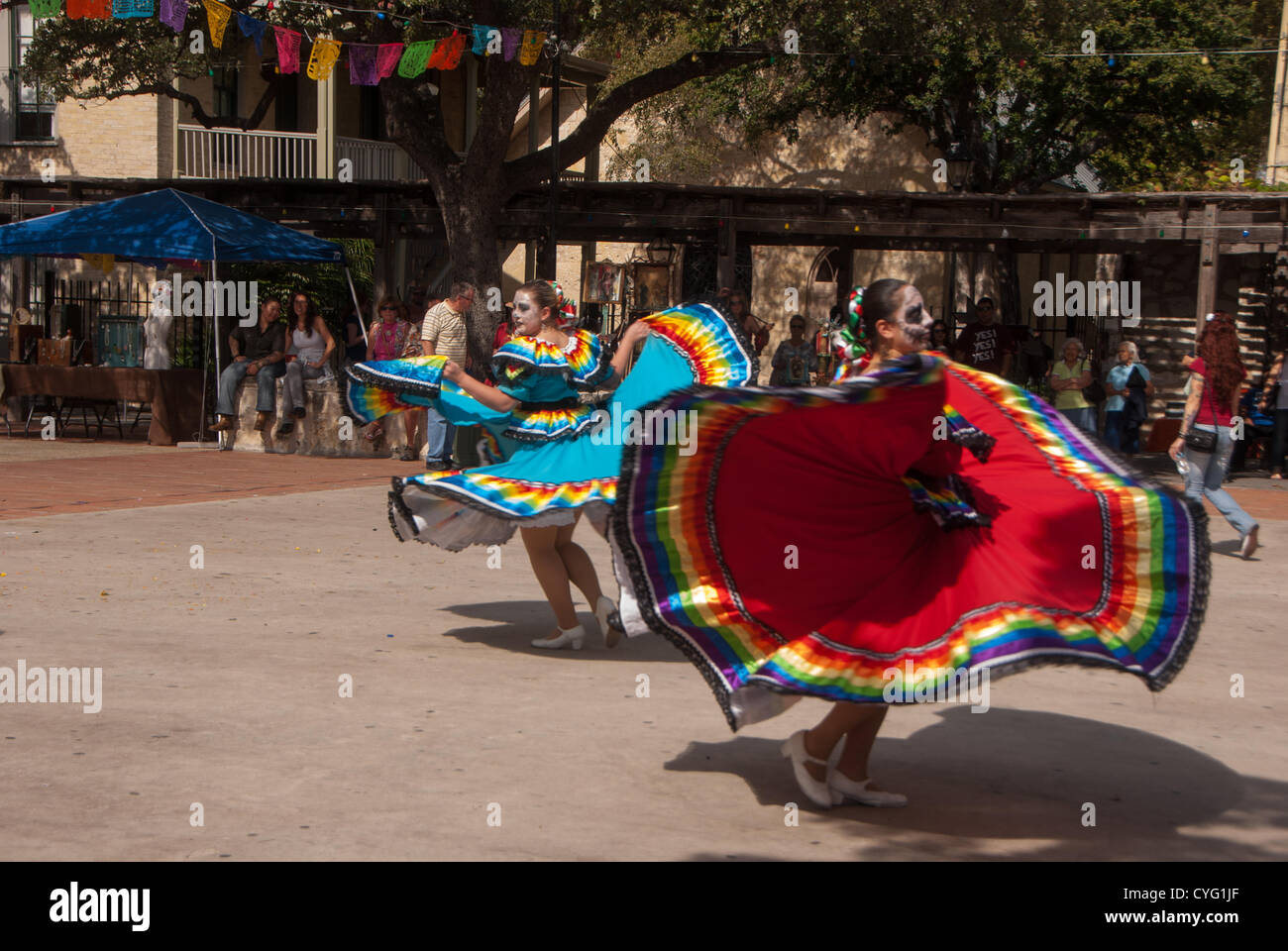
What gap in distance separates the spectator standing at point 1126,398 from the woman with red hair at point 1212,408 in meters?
6.98

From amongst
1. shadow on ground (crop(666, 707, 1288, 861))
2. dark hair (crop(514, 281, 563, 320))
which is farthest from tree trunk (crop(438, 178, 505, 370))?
shadow on ground (crop(666, 707, 1288, 861))

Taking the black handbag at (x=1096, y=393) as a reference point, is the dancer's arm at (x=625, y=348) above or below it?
above

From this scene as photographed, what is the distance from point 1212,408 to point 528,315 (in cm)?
569

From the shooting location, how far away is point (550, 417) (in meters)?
7.09

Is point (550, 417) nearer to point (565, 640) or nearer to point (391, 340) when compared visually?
point (565, 640)

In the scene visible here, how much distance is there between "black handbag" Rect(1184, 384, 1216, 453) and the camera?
1041cm

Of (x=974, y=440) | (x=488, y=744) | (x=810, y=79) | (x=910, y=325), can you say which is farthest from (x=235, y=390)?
(x=810, y=79)

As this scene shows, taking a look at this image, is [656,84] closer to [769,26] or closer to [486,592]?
[769,26]

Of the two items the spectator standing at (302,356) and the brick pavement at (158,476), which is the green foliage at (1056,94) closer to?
the spectator standing at (302,356)

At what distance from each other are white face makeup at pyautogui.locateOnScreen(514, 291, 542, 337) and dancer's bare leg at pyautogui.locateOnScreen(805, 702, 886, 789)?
3.01 metres

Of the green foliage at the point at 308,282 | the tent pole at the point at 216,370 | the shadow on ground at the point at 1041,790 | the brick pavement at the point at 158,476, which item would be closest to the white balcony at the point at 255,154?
the green foliage at the point at 308,282

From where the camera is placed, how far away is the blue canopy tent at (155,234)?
15914 millimetres

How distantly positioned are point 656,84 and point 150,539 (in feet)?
36.8

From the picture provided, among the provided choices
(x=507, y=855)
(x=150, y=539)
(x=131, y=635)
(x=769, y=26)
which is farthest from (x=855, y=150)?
(x=507, y=855)
